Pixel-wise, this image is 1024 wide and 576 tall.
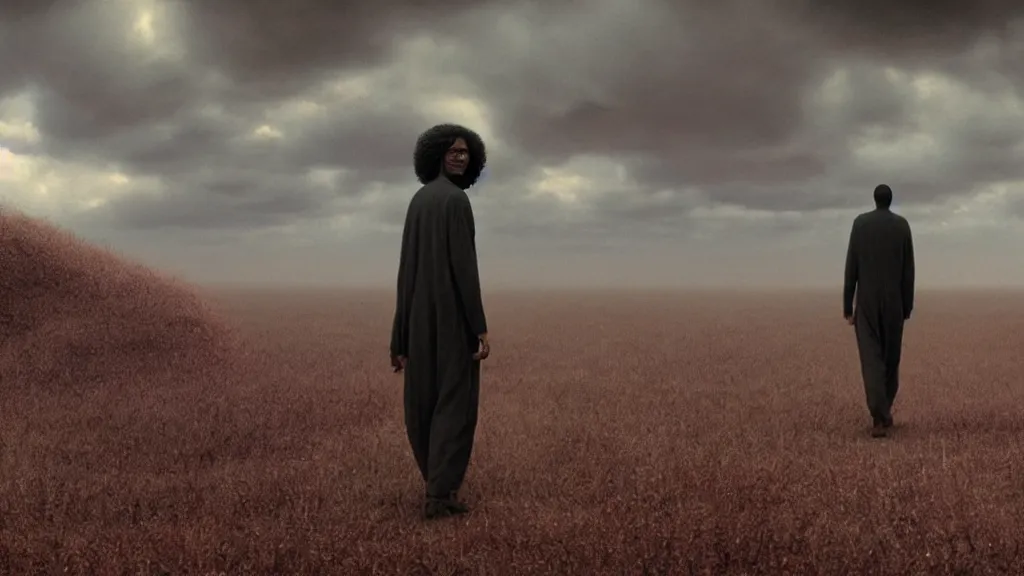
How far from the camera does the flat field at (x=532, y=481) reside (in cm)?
419

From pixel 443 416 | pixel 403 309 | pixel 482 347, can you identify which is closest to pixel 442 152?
pixel 403 309

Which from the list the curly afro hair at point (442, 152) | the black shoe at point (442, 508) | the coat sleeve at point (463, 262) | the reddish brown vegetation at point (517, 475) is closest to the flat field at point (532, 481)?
the reddish brown vegetation at point (517, 475)

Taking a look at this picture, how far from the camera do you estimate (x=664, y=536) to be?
4.33m

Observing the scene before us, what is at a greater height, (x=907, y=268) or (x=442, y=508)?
(x=907, y=268)

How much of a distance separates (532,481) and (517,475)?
273 mm

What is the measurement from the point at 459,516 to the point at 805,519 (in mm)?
2488

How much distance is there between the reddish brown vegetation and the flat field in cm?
3

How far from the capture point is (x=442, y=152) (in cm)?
550

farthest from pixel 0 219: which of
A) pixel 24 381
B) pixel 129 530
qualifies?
pixel 129 530

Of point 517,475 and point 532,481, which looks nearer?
point 532,481

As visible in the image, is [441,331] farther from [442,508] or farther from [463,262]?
[442,508]

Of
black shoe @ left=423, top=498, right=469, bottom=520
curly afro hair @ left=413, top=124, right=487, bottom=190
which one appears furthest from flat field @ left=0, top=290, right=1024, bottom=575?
curly afro hair @ left=413, top=124, right=487, bottom=190

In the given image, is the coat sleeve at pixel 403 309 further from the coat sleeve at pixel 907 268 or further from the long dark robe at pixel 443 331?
the coat sleeve at pixel 907 268

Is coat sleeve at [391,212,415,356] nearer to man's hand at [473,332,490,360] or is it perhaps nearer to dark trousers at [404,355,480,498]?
dark trousers at [404,355,480,498]
